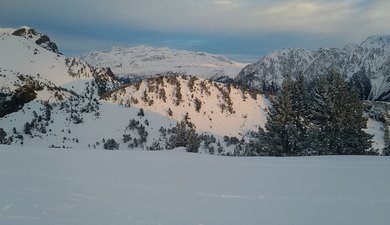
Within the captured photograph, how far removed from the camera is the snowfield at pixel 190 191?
29.7ft

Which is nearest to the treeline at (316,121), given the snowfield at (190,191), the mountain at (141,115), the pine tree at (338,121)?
the pine tree at (338,121)

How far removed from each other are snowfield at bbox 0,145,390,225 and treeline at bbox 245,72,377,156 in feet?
46.3

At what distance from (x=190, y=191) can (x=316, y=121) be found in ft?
75.4

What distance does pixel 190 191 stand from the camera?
37.5 feet

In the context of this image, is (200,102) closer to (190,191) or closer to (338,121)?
(338,121)

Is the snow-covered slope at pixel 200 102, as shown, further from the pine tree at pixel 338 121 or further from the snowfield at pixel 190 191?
the snowfield at pixel 190 191

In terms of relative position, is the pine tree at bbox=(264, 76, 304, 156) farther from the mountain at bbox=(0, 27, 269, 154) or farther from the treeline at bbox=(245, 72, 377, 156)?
the mountain at bbox=(0, 27, 269, 154)

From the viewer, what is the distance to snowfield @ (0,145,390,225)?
905 centimetres

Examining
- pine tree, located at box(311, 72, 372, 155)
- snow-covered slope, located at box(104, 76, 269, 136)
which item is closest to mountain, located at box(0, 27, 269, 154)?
snow-covered slope, located at box(104, 76, 269, 136)

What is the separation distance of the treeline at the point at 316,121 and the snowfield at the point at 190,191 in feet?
46.3

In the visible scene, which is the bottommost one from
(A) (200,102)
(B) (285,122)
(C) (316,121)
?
(A) (200,102)

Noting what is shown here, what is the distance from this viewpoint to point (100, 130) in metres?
119

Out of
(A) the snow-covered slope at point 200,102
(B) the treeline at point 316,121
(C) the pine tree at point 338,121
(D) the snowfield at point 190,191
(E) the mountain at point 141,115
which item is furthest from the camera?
(A) the snow-covered slope at point 200,102

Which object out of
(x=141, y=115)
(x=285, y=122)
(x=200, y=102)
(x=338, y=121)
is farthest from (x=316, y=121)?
(x=200, y=102)
